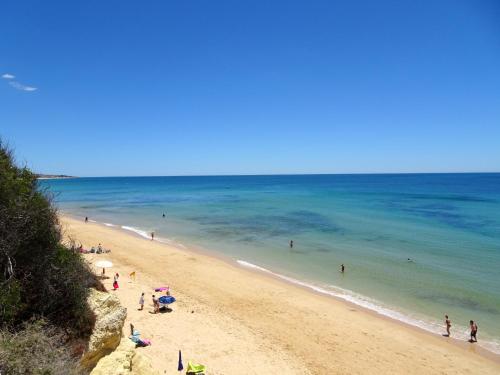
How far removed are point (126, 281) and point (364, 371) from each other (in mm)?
13434

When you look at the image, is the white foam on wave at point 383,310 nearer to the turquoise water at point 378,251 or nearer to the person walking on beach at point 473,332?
the turquoise water at point 378,251

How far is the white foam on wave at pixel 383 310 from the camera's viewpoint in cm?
1478

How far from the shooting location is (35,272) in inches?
289

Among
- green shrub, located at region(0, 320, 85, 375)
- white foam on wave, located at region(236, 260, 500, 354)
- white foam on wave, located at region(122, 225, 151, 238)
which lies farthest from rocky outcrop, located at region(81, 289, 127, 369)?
white foam on wave, located at region(122, 225, 151, 238)

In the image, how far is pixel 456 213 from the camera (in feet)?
166

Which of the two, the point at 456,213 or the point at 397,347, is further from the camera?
the point at 456,213

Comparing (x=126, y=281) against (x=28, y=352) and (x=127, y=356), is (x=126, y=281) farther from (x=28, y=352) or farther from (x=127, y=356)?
(x=28, y=352)

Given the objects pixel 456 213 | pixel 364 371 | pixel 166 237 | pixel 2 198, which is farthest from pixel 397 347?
pixel 456 213

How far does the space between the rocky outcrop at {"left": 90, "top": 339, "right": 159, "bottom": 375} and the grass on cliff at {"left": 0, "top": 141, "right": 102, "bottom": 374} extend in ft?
2.38

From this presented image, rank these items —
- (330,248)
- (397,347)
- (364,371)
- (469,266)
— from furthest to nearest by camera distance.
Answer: (330,248) → (469,266) → (397,347) → (364,371)

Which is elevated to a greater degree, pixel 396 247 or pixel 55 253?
pixel 55 253

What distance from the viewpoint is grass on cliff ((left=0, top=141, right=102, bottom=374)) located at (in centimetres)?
659

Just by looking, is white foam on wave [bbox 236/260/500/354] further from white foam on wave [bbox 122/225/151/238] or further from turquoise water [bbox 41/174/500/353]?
white foam on wave [bbox 122/225/151/238]

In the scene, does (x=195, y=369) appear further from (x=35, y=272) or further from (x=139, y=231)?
(x=139, y=231)
